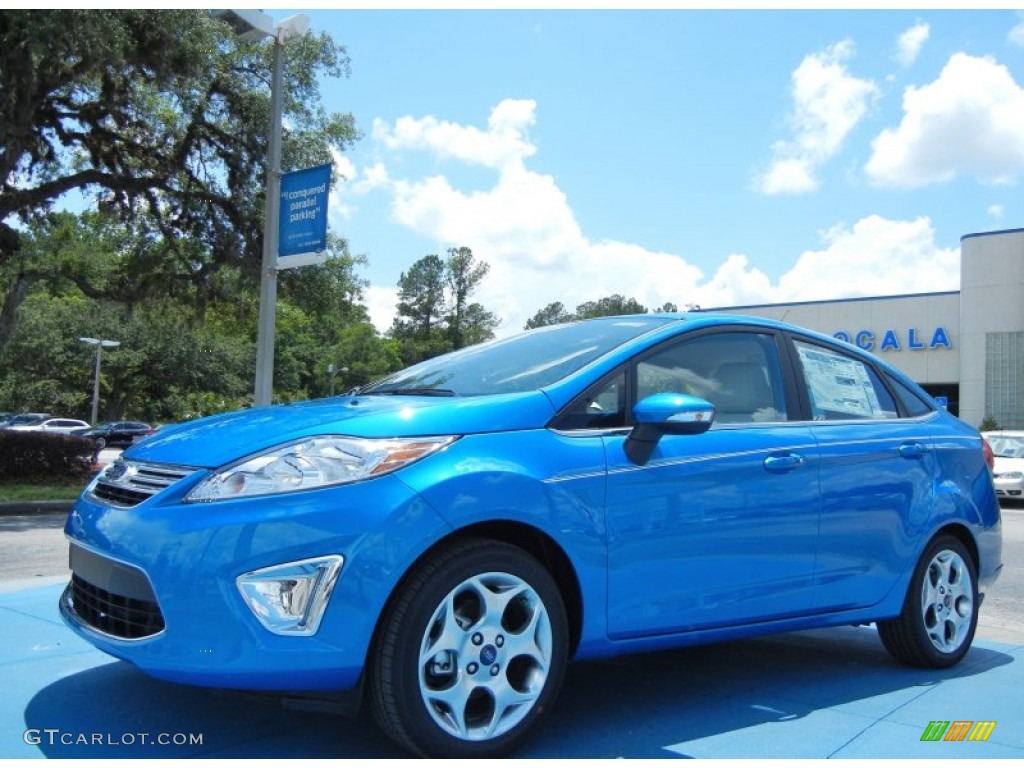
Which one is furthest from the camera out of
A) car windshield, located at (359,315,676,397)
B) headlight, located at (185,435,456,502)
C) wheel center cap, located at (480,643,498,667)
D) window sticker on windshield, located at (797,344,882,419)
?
window sticker on windshield, located at (797,344,882,419)

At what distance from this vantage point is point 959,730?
11.9ft

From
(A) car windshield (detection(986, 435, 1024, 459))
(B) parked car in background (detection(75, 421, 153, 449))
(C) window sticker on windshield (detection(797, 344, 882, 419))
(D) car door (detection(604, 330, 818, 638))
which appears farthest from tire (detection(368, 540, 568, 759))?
(B) parked car in background (detection(75, 421, 153, 449))

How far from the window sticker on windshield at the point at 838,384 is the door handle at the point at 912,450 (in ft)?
0.72

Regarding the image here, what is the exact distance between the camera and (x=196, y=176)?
1723 centimetres

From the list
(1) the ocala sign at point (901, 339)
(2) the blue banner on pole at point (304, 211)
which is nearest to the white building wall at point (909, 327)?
(1) the ocala sign at point (901, 339)

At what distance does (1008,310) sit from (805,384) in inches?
1390

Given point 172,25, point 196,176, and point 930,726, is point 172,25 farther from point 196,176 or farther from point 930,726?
point 930,726

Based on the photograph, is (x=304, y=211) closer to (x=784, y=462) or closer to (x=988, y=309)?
(x=784, y=462)

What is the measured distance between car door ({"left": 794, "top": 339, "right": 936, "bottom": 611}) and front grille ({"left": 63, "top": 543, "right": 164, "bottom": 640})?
2.70 m

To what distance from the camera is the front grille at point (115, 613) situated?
2855 millimetres

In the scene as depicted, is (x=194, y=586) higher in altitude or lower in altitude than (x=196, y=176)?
lower

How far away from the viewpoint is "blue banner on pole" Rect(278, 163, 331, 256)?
11.5 m

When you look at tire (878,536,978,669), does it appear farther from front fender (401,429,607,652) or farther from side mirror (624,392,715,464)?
front fender (401,429,607,652)

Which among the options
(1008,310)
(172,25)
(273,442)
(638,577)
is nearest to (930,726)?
(638,577)
